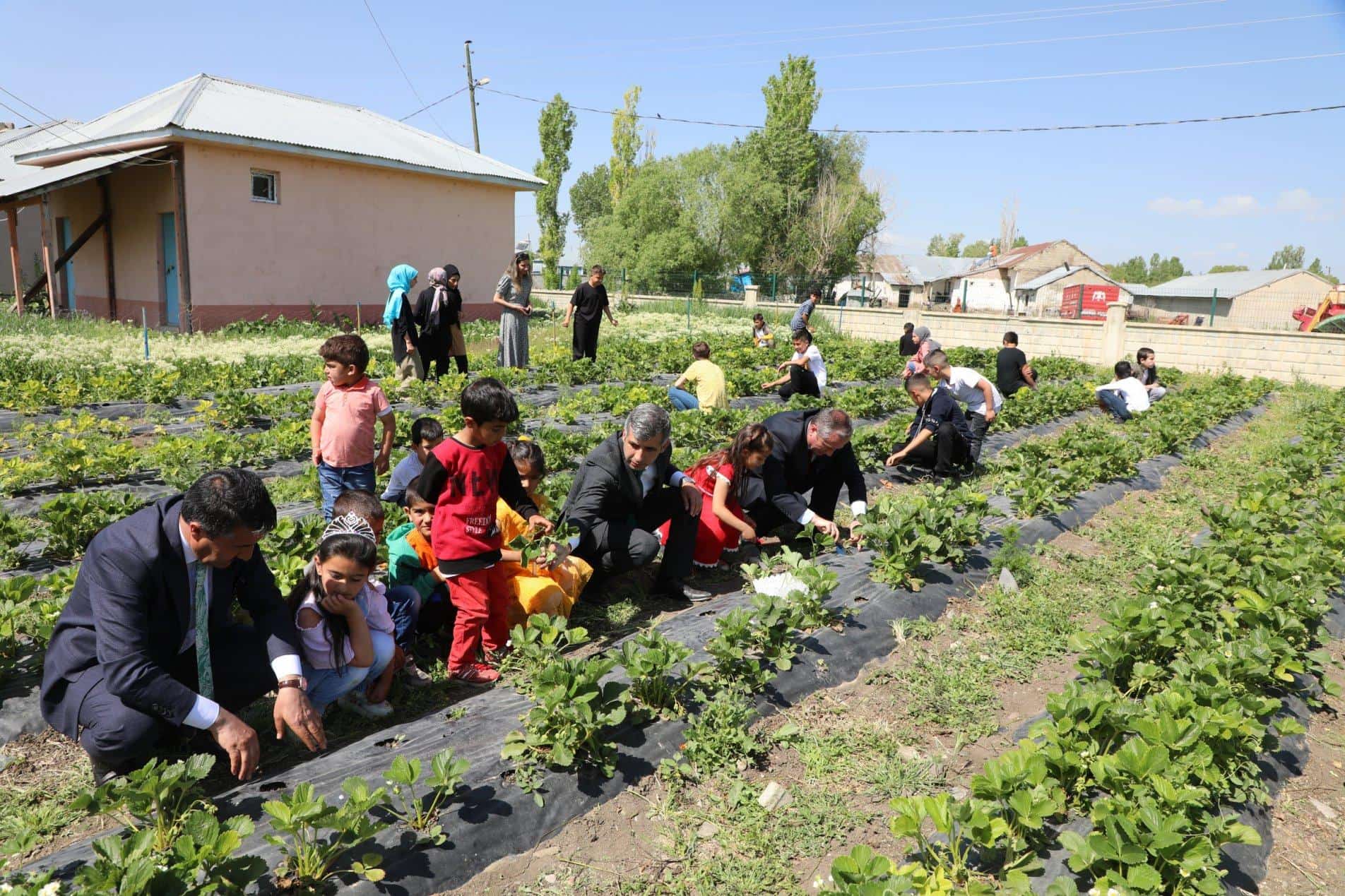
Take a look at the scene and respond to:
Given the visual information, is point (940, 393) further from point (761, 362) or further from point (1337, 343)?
point (1337, 343)

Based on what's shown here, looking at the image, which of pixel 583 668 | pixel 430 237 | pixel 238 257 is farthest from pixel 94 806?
pixel 430 237

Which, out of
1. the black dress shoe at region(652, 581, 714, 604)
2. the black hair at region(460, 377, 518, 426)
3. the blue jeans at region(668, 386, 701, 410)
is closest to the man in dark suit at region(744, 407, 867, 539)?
the black dress shoe at region(652, 581, 714, 604)

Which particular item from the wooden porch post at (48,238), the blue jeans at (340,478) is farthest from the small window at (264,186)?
the blue jeans at (340,478)

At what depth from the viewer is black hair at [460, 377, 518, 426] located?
366cm

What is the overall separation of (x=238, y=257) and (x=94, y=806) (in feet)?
54.9

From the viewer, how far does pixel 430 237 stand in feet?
67.8

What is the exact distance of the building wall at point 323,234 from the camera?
1628 cm

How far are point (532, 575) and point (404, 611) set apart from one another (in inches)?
25.7

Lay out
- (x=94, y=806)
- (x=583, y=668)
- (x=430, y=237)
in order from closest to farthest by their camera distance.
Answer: (x=94, y=806)
(x=583, y=668)
(x=430, y=237)

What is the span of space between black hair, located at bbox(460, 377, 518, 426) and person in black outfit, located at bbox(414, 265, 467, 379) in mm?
5504

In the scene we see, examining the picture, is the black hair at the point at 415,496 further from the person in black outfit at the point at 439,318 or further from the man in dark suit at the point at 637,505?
the person in black outfit at the point at 439,318

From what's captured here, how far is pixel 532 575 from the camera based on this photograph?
4152mm

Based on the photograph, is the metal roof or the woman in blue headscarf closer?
the woman in blue headscarf

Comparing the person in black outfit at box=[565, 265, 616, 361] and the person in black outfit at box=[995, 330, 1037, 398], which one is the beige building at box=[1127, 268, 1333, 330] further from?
the person in black outfit at box=[565, 265, 616, 361]
